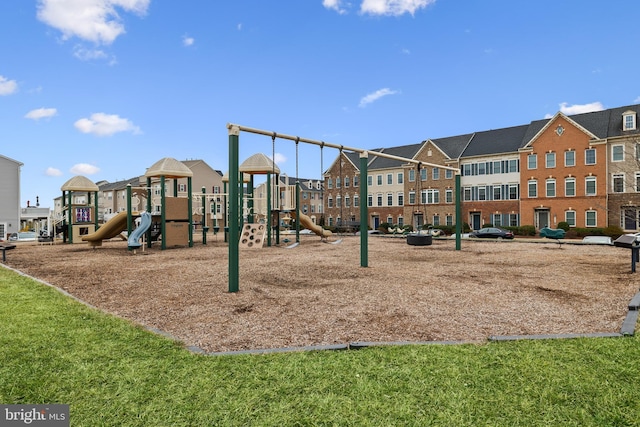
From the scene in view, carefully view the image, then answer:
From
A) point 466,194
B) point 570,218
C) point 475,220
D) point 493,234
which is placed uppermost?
point 466,194

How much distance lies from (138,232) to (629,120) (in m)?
47.9

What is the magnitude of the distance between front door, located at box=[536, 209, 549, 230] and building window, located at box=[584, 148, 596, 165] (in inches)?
265

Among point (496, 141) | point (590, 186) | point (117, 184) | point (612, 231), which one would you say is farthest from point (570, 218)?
point (117, 184)

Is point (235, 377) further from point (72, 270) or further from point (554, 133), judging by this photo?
point (554, 133)

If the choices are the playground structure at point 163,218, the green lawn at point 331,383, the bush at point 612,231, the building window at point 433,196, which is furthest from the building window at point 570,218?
the green lawn at point 331,383

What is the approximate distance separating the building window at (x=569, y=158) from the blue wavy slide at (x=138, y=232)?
145 feet

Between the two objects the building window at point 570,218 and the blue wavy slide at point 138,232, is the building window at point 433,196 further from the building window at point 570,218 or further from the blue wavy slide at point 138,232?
the blue wavy slide at point 138,232

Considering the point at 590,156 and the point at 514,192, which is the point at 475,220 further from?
the point at 590,156

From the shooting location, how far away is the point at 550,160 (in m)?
44.5

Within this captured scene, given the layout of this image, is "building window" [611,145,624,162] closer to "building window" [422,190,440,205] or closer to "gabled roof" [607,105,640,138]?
"gabled roof" [607,105,640,138]

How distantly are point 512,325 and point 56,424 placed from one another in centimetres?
626

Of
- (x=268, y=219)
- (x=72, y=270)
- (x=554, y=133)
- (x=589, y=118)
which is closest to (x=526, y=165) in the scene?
(x=554, y=133)

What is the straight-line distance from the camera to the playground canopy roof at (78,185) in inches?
1242

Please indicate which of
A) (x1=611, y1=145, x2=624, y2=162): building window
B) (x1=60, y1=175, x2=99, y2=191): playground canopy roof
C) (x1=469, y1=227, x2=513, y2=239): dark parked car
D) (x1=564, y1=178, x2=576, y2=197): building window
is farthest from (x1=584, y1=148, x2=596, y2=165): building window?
(x1=60, y1=175, x2=99, y2=191): playground canopy roof
